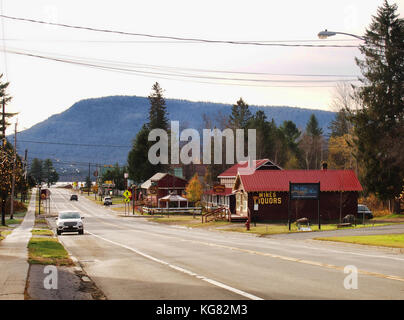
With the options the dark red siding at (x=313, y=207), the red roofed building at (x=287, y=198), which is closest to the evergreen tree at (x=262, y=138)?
the red roofed building at (x=287, y=198)

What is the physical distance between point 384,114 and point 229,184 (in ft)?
87.9

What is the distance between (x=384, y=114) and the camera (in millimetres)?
60438

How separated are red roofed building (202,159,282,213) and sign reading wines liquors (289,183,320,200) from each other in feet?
54.5

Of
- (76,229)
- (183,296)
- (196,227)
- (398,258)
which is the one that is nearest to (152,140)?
(196,227)

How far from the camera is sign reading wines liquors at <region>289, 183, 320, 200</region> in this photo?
42906mm

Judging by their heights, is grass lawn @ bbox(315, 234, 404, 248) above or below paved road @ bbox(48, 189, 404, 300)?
below

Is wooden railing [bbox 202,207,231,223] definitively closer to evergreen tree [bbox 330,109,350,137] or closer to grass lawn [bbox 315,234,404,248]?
evergreen tree [bbox 330,109,350,137]

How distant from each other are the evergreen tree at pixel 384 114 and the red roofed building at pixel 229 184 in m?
11.9

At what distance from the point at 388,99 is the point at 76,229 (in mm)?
37471

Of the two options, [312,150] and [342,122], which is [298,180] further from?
[312,150]

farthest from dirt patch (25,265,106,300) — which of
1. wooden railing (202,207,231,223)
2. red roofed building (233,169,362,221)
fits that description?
wooden railing (202,207,231,223)

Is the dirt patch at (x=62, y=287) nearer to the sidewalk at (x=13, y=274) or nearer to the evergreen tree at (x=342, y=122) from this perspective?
the sidewalk at (x=13, y=274)
